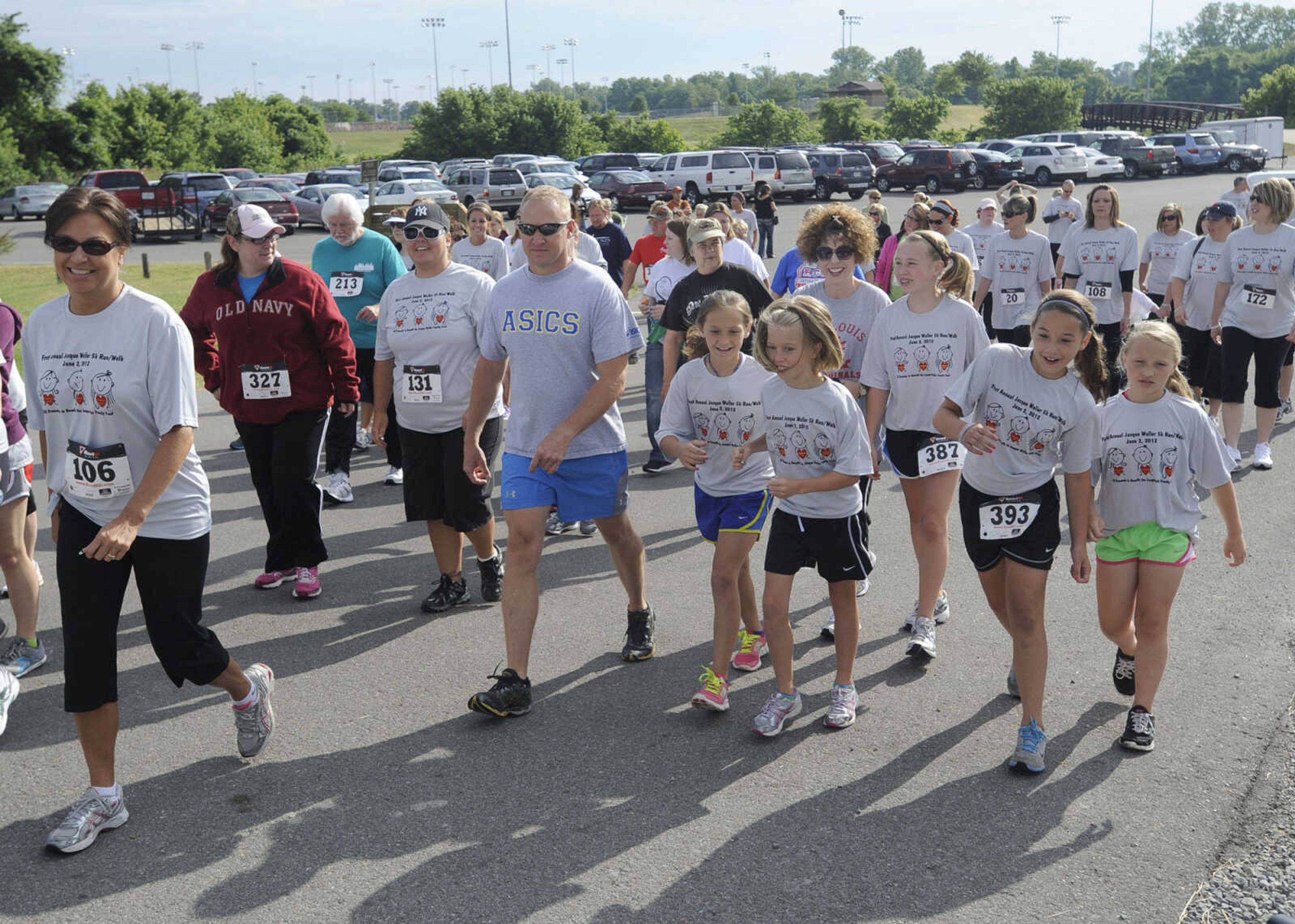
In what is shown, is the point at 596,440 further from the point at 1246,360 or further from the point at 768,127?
the point at 768,127

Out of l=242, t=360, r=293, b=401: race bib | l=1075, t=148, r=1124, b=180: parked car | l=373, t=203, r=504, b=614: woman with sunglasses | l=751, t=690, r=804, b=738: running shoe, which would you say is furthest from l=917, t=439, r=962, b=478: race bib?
l=1075, t=148, r=1124, b=180: parked car

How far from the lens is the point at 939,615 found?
5871mm

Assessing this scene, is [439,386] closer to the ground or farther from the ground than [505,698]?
farther from the ground

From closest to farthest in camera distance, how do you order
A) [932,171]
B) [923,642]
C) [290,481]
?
[923,642] → [290,481] → [932,171]

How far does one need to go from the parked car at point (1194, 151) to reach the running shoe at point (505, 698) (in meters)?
49.6

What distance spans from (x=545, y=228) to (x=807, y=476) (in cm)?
144

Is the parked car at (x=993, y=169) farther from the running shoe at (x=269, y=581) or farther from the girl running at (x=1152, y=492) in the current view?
the girl running at (x=1152, y=492)

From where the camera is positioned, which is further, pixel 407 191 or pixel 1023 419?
pixel 407 191

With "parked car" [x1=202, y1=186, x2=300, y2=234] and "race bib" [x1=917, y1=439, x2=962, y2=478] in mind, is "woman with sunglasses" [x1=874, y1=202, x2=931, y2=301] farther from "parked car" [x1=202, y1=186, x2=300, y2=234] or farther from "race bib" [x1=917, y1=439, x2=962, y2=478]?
"parked car" [x1=202, y1=186, x2=300, y2=234]

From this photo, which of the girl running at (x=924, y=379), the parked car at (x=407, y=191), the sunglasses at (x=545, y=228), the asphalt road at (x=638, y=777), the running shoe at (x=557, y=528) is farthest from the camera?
the parked car at (x=407, y=191)

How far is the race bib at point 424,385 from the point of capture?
6109mm

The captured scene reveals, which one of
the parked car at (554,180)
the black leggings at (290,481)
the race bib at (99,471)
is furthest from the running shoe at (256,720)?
the parked car at (554,180)

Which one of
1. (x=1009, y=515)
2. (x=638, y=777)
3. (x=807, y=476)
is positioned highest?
(x=807, y=476)

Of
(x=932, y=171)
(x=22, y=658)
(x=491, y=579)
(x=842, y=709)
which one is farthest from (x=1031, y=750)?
(x=932, y=171)
